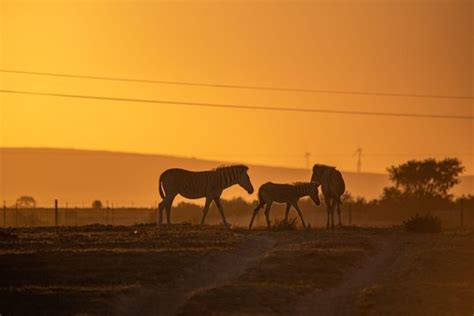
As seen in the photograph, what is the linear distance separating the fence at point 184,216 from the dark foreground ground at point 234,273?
115ft

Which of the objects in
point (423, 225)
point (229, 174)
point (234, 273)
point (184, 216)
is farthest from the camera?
point (184, 216)

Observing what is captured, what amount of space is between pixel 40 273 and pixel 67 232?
11407 mm

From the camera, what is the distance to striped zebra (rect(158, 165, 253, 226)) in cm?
5588

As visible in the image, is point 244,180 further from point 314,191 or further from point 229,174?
point 314,191

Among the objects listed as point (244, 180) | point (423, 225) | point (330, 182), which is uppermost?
point (244, 180)

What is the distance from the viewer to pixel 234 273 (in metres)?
40.1

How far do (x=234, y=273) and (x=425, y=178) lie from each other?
215 ft

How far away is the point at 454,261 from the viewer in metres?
42.4

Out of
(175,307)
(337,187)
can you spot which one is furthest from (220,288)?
(337,187)

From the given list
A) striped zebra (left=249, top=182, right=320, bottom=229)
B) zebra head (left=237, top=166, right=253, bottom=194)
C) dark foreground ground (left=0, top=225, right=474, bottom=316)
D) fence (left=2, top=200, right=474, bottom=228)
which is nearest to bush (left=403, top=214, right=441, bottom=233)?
dark foreground ground (left=0, top=225, right=474, bottom=316)

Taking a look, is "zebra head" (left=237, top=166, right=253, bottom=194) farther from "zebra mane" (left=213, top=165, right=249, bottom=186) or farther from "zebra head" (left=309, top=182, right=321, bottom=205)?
"zebra head" (left=309, top=182, right=321, bottom=205)

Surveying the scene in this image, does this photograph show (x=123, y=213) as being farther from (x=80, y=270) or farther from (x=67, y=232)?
(x=80, y=270)

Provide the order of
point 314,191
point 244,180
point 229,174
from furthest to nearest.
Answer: point 244,180 < point 229,174 < point 314,191

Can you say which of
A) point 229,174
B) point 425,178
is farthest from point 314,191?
point 425,178
